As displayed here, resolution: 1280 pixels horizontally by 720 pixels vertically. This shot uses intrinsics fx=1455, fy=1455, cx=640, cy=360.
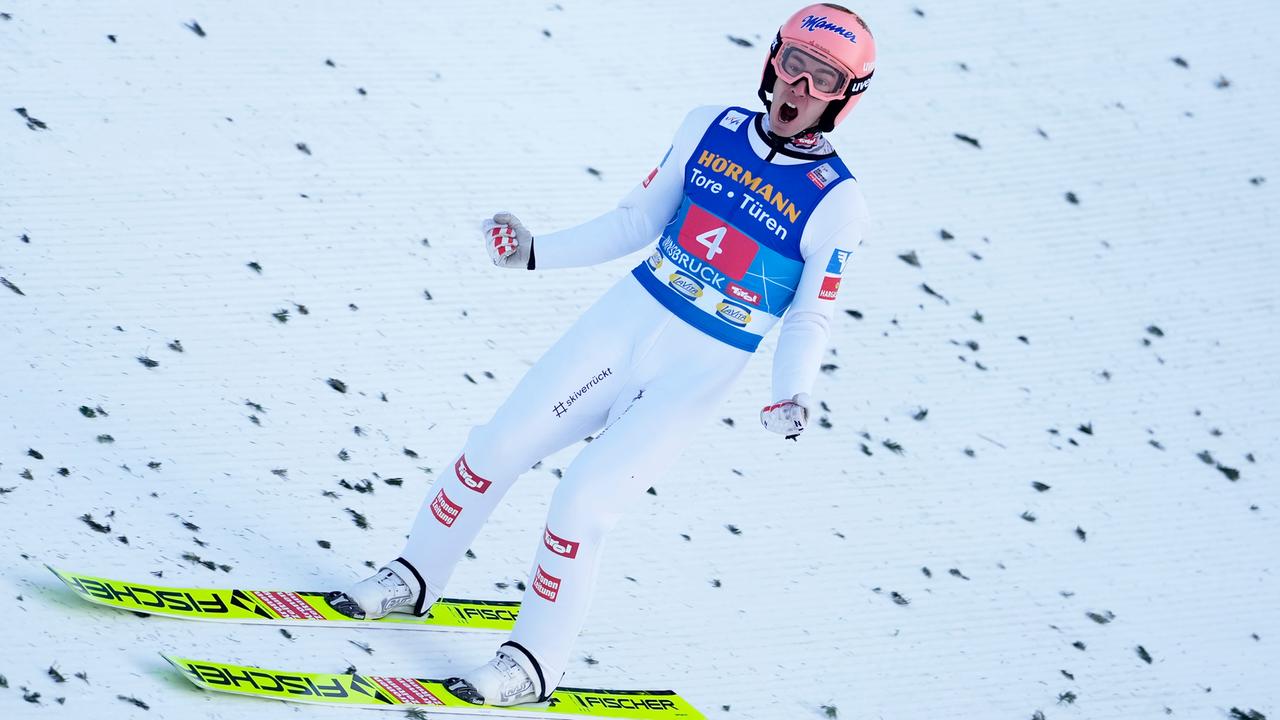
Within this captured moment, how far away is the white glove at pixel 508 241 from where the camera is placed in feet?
15.6

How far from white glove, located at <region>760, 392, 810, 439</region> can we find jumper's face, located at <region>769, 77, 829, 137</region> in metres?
0.91

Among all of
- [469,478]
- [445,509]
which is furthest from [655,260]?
[445,509]

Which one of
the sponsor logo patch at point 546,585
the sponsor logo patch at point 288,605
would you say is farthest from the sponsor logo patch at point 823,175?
the sponsor logo patch at point 288,605

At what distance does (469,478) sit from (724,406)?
217cm

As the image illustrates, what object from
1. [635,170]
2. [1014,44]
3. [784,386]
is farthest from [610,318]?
[1014,44]

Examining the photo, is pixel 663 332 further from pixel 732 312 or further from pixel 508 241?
pixel 508 241

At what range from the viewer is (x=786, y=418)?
4.29m

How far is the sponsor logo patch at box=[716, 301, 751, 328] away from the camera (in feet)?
15.4

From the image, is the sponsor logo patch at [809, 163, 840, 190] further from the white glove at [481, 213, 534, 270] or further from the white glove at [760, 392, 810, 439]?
the white glove at [481, 213, 534, 270]

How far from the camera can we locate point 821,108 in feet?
15.1

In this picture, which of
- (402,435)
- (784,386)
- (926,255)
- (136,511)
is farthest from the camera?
(926,255)

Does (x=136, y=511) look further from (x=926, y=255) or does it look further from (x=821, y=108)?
(x=926, y=255)

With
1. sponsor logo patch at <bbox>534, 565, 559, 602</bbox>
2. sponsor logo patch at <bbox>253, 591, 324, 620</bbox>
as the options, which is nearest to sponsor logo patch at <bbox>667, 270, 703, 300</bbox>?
sponsor logo patch at <bbox>534, 565, 559, 602</bbox>

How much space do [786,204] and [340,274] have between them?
117 inches
